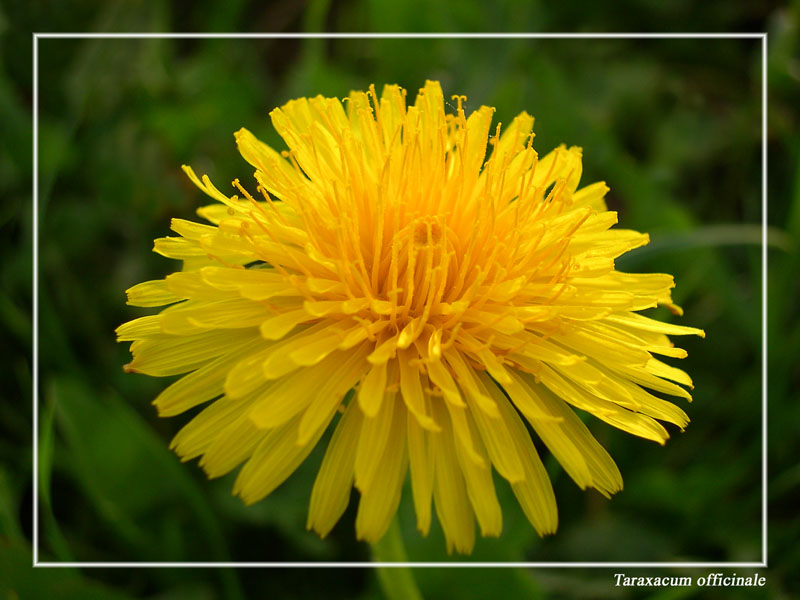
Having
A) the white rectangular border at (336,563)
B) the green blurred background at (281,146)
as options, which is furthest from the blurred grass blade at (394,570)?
the green blurred background at (281,146)

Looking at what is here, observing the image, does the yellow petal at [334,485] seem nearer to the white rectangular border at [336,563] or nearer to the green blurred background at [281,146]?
the white rectangular border at [336,563]

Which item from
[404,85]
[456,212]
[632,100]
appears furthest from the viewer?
[632,100]

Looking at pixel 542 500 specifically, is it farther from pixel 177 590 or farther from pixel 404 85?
pixel 404 85

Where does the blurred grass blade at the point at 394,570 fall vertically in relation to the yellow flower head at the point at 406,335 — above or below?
below

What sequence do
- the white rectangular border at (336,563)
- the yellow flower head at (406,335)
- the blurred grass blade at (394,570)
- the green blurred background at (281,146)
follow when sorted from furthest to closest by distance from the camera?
the green blurred background at (281,146), the white rectangular border at (336,563), the blurred grass blade at (394,570), the yellow flower head at (406,335)

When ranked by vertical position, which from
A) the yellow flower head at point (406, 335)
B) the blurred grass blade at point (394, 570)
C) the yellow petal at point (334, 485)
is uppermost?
the yellow flower head at point (406, 335)

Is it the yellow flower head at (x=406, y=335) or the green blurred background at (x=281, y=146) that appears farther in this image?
the green blurred background at (x=281, y=146)

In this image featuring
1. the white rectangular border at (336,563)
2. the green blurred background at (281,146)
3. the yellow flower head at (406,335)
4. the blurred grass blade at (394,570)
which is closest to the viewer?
the yellow flower head at (406,335)

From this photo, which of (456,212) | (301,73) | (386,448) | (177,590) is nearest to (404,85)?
(301,73)
